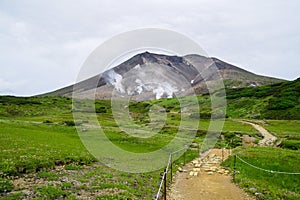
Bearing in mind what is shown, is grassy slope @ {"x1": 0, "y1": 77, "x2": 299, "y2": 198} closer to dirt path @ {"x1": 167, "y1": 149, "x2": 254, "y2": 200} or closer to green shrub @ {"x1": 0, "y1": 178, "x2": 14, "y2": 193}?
dirt path @ {"x1": 167, "y1": 149, "x2": 254, "y2": 200}

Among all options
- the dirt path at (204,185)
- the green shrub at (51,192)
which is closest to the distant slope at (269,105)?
the dirt path at (204,185)

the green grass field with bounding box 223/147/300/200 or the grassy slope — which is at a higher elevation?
the grassy slope

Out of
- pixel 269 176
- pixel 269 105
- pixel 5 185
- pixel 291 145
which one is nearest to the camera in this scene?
pixel 5 185

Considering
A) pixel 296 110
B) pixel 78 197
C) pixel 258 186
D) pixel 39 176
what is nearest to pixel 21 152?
pixel 39 176

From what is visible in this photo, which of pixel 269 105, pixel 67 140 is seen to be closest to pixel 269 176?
pixel 67 140

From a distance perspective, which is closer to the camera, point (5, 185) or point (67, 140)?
point (5, 185)

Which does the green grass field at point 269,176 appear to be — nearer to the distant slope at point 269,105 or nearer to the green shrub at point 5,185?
the green shrub at point 5,185

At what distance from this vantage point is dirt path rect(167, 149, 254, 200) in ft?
71.9

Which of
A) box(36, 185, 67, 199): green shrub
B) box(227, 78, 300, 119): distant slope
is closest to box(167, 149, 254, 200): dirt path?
box(36, 185, 67, 199): green shrub

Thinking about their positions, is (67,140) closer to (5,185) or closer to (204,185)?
(204,185)

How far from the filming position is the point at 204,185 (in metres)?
25.4

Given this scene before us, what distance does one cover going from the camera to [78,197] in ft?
56.5

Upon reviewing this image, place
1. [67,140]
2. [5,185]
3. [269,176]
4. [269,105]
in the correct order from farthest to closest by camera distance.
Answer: [269,105] → [67,140] → [269,176] → [5,185]

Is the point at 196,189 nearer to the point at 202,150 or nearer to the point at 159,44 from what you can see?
the point at 159,44
